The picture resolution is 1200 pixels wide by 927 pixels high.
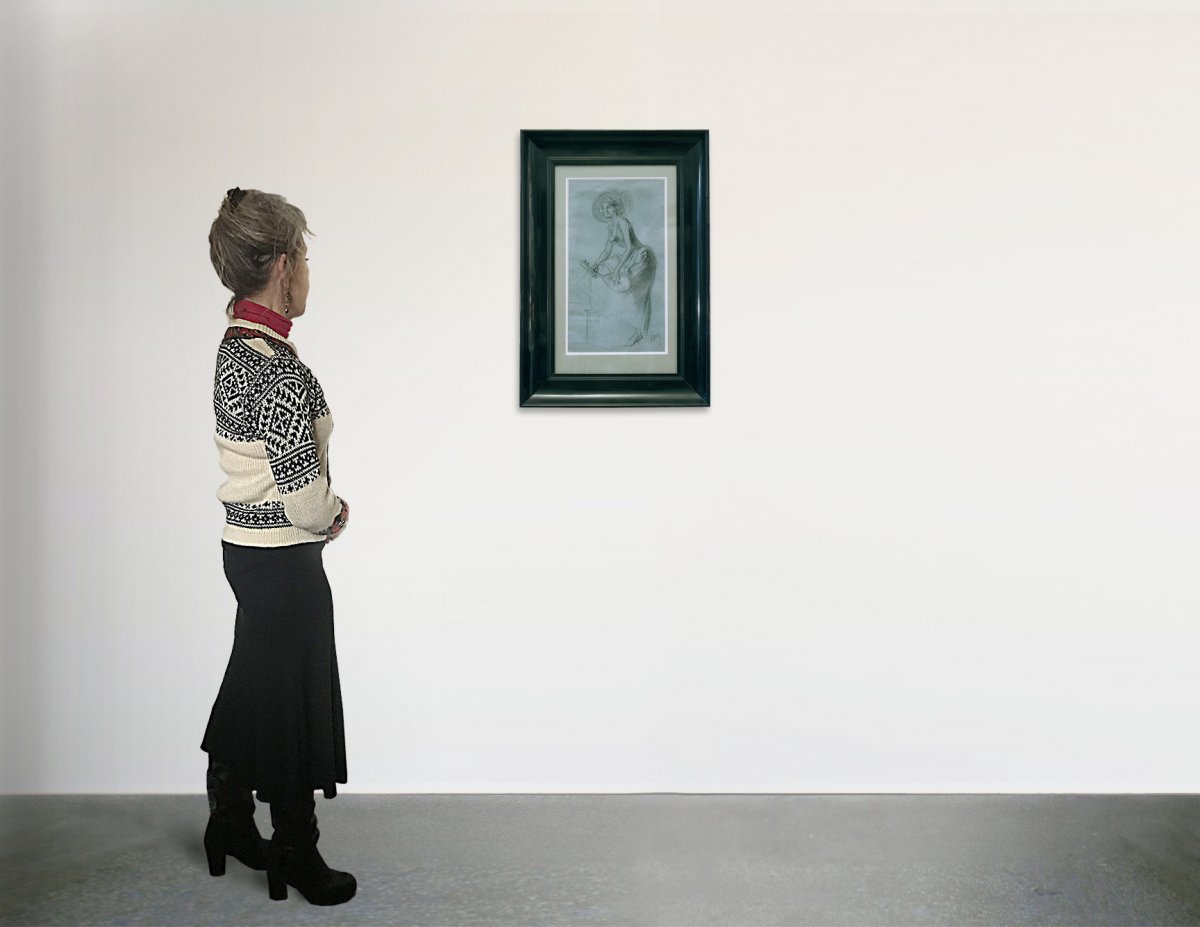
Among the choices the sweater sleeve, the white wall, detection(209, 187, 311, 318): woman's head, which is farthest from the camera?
the white wall

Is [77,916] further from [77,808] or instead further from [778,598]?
[778,598]

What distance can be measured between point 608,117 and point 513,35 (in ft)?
1.06

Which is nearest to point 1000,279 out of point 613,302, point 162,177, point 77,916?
point 613,302

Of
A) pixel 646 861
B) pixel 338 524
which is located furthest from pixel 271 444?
pixel 646 861

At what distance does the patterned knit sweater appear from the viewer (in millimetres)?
1989

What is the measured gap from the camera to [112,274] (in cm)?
261

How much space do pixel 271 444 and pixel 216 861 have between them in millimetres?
935

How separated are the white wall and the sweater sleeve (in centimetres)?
60

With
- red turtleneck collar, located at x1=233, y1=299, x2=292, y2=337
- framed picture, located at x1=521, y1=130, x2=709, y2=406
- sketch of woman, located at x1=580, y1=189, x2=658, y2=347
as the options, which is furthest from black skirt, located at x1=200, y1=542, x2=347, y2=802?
sketch of woman, located at x1=580, y1=189, x2=658, y2=347

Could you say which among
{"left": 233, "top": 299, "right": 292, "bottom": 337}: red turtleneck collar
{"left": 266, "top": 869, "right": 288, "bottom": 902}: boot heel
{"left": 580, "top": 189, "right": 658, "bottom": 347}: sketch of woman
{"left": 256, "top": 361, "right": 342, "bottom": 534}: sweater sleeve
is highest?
{"left": 580, "top": 189, "right": 658, "bottom": 347}: sketch of woman

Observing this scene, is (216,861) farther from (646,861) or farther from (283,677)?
(646,861)

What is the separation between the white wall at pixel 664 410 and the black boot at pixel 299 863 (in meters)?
0.56

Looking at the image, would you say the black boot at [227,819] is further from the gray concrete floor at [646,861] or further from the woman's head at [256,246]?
the woman's head at [256,246]

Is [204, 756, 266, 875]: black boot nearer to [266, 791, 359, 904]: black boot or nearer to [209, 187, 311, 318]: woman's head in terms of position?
[266, 791, 359, 904]: black boot
